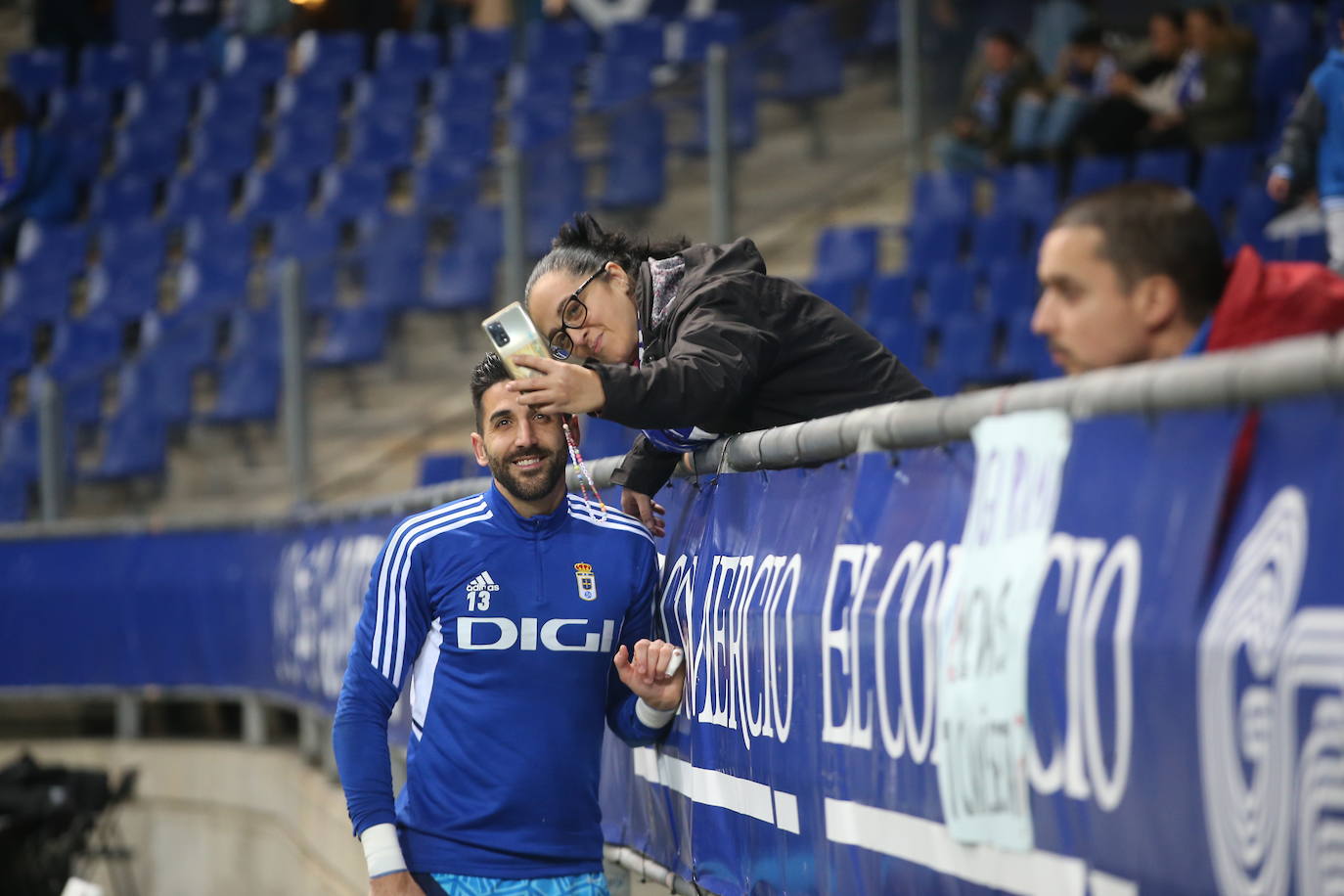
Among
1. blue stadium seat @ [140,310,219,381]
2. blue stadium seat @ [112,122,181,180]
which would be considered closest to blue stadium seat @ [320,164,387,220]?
blue stadium seat @ [112,122,181,180]

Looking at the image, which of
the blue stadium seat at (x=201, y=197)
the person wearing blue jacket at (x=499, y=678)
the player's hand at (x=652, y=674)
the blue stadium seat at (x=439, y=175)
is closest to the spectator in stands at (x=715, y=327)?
the person wearing blue jacket at (x=499, y=678)

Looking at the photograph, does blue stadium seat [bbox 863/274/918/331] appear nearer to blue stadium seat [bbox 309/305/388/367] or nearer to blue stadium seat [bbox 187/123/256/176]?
blue stadium seat [bbox 309/305/388/367]

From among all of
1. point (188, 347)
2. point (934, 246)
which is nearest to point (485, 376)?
point (934, 246)

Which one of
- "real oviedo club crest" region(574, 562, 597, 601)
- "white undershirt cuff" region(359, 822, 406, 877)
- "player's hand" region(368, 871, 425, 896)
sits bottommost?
"player's hand" region(368, 871, 425, 896)

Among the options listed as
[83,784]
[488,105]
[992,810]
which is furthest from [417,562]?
[488,105]

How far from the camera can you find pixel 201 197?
15.4 meters

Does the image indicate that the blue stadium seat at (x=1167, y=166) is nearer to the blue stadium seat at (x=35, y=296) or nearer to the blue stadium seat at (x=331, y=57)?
the blue stadium seat at (x=331, y=57)

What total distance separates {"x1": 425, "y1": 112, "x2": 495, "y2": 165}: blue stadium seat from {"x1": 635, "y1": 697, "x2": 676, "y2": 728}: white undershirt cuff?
10714mm

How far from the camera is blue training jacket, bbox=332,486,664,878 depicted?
3.67 m

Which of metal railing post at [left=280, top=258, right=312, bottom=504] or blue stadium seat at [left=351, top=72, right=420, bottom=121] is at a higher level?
blue stadium seat at [left=351, top=72, right=420, bottom=121]

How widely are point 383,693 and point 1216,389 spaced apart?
228 cm

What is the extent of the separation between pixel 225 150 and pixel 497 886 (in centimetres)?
1334

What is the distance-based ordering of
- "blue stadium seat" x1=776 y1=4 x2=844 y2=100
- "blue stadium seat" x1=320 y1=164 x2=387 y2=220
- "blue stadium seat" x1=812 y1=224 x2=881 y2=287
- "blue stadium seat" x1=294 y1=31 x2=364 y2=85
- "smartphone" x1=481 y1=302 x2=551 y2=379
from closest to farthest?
"smartphone" x1=481 y1=302 x2=551 y2=379, "blue stadium seat" x1=812 y1=224 x2=881 y2=287, "blue stadium seat" x1=776 y1=4 x2=844 y2=100, "blue stadium seat" x1=320 y1=164 x2=387 y2=220, "blue stadium seat" x1=294 y1=31 x2=364 y2=85

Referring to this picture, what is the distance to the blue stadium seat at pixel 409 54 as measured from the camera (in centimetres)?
1588
